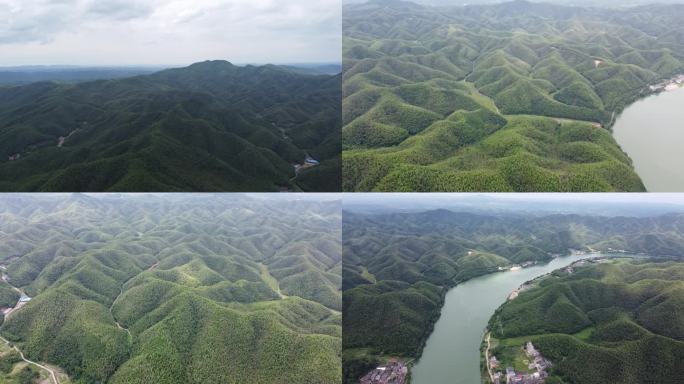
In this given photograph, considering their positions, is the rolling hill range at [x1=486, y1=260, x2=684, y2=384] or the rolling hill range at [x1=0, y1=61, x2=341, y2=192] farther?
the rolling hill range at [x1=0, y1=61, x2=341, y2=192]

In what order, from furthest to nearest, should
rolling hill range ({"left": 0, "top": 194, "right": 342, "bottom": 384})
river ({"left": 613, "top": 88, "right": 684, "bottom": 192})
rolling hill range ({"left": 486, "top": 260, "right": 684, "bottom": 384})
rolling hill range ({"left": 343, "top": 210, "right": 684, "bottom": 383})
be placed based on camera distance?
rolling hill range ({"left": 0, "top": 194, "right": 342, "bottom": 384}) < river ({"left": 613, "top": 88, "right": 684, "bottom": 192}) < rolling hill range ({"left": 486, "top": 260, "right": 684, "bottom": 384}) < rolling hill range ({"left": 343, "top": 210, "right": 684, "bottom": 383})

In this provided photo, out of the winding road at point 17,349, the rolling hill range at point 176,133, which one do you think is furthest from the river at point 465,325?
the winding road at point 17,349

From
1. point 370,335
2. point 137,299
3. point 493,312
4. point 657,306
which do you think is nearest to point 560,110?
point 657,306

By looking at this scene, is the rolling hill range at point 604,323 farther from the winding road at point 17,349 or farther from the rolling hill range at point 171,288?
the winding road at point 17,349

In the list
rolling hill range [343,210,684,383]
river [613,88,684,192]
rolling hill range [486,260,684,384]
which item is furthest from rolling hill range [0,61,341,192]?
river [613,88,684,192]

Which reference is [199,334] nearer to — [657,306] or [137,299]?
[137,299]

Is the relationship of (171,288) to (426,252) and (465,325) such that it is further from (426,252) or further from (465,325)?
(465,325)

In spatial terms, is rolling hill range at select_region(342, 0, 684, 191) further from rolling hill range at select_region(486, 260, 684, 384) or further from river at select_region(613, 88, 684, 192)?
rolling hill range at select_region(486, 260, 684, 384)
